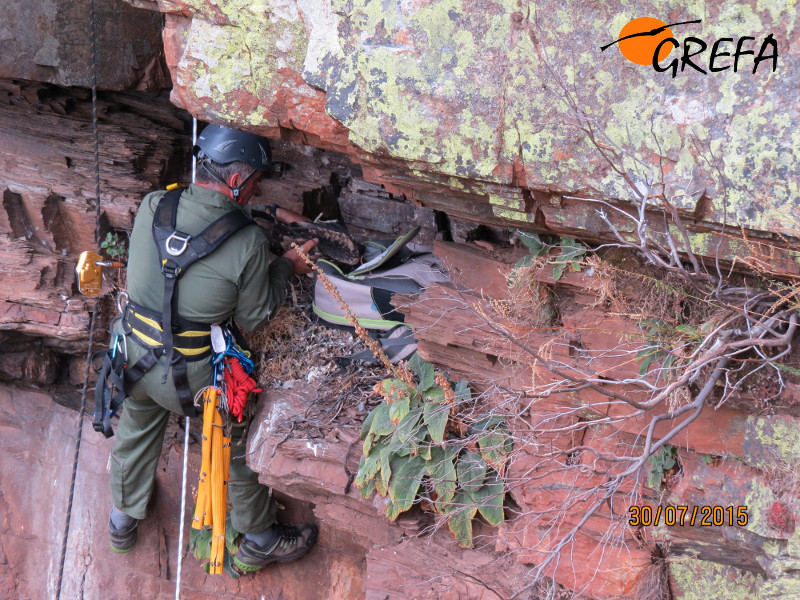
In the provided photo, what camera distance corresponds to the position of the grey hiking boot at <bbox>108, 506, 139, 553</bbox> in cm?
585

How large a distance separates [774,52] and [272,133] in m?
2.37

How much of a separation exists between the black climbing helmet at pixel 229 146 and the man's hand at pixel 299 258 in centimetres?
74

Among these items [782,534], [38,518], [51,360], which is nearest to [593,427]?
[782,534]

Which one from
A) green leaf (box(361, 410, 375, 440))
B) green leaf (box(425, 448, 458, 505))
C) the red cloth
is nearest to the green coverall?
the red cloth

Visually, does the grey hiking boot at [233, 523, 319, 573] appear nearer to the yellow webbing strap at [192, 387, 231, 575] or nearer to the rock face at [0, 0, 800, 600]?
the rock face at [0, 0, 800, 600]

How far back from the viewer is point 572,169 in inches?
119

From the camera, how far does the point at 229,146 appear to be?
4.29 m

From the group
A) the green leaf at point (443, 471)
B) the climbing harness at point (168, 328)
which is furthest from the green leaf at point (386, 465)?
the climbing harness at point (168, 328)

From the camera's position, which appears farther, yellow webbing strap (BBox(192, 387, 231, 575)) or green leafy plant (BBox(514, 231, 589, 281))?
yellow webbing strap (BBox(192, 387, 231, 575))

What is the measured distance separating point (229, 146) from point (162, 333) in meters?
1.28

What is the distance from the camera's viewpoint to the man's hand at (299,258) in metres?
4.89

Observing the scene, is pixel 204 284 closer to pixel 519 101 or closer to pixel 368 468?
pixel 368 468

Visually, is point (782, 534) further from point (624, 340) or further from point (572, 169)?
point (572, 169)
